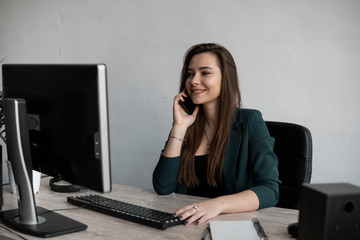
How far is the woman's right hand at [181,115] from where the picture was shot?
186 centimetres

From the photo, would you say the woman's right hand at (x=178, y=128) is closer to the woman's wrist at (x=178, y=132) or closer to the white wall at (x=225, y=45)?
the woman's wrist at (x=178, y=132)

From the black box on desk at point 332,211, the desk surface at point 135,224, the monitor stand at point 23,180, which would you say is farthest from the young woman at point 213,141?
the black box on desk at point 332,211

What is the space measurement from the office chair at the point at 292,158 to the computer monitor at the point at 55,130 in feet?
3.23

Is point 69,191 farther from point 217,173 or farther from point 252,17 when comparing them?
point 252,17

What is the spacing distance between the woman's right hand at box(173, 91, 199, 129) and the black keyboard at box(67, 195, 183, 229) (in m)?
0.54

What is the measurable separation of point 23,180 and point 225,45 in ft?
4.89

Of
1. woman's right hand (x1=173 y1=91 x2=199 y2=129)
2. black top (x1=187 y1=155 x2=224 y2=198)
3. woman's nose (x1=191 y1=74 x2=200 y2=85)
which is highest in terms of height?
woman's nose (x1=191 y1=74 x2=200 y2=85)

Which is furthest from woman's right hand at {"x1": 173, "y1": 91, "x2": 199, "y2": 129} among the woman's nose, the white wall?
the white wall

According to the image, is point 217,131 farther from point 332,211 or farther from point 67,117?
point 332,211

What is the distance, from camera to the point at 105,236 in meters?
1.16

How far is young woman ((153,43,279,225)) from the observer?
1721 millimetres

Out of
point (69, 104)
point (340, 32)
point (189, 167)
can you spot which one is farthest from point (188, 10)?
point (69, 104)

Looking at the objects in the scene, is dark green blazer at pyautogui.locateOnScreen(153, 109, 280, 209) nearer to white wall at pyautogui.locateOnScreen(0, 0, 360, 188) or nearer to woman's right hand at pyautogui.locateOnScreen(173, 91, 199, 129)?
woman's right hand at pyautogui.locateOnScreen(173, 91, 199, 129)

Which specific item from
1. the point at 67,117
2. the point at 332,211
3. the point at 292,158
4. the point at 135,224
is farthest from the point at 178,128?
the point at 332,211
